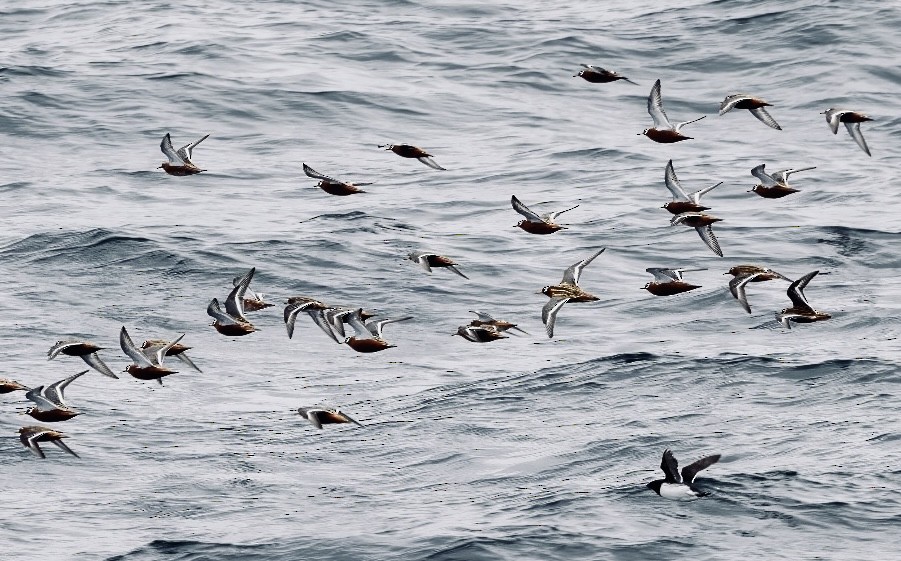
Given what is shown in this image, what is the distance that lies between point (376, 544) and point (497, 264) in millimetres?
11805

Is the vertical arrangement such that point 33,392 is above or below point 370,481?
above

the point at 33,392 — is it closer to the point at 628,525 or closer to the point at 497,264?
the point at 628,525

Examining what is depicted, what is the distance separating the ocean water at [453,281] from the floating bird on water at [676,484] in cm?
15

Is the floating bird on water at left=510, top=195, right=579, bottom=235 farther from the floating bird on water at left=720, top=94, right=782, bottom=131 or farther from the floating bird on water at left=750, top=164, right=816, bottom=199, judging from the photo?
the floating bird on water at left=750, top=164, right=816, bottom=199

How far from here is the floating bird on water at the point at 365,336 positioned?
842 inches

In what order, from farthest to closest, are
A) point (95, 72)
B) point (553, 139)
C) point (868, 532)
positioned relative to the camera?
point (95, 72)
point (553, 139)
point (868, 532)

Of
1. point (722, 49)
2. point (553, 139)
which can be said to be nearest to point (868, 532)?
point (553, 139)

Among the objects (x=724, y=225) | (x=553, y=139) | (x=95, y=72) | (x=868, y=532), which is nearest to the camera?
(x=868, y=532)

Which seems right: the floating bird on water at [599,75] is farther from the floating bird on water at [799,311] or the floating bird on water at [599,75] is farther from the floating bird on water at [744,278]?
the floating bird on water at [799,311]

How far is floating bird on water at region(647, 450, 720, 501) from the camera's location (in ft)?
61.2

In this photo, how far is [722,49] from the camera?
45.1 metres

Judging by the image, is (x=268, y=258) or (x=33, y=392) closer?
(x=33, y=392)

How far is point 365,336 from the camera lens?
2189cm

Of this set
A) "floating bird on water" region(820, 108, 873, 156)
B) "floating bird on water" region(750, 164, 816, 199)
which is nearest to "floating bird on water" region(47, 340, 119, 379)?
"floating bird on water" region(750, 164, 816, 199)
